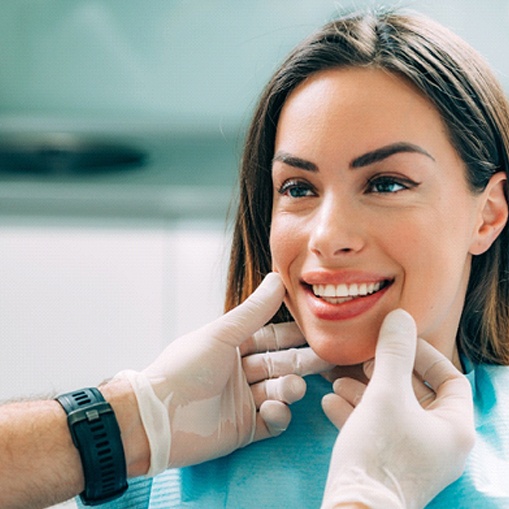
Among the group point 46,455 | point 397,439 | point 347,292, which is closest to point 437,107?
point 347,292

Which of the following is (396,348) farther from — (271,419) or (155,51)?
(155,51)

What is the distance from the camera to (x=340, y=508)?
3.60 ft

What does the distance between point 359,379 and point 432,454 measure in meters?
0.31

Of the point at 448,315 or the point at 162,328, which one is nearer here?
the point at 448,315

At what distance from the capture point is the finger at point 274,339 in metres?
1.55

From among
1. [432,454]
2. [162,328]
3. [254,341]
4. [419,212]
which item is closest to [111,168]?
[162,328]

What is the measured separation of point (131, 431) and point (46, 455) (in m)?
0.14

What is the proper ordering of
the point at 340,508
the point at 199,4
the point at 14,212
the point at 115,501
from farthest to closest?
the point at 14,212 → the point at 199,4 → the point at 115,501 → the point at 340,508

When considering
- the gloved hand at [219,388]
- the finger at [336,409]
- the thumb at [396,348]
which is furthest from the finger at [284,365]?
the thumb at [396,348]

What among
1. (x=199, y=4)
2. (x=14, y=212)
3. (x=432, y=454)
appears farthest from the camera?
(x=14, y=212)

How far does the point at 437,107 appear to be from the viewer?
4.59 feet

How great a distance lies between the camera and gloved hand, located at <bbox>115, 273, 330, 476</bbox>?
→ 136 cm

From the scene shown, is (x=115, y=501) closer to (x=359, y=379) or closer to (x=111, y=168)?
(x=359, y=379)

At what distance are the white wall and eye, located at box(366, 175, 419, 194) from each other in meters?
1.48
